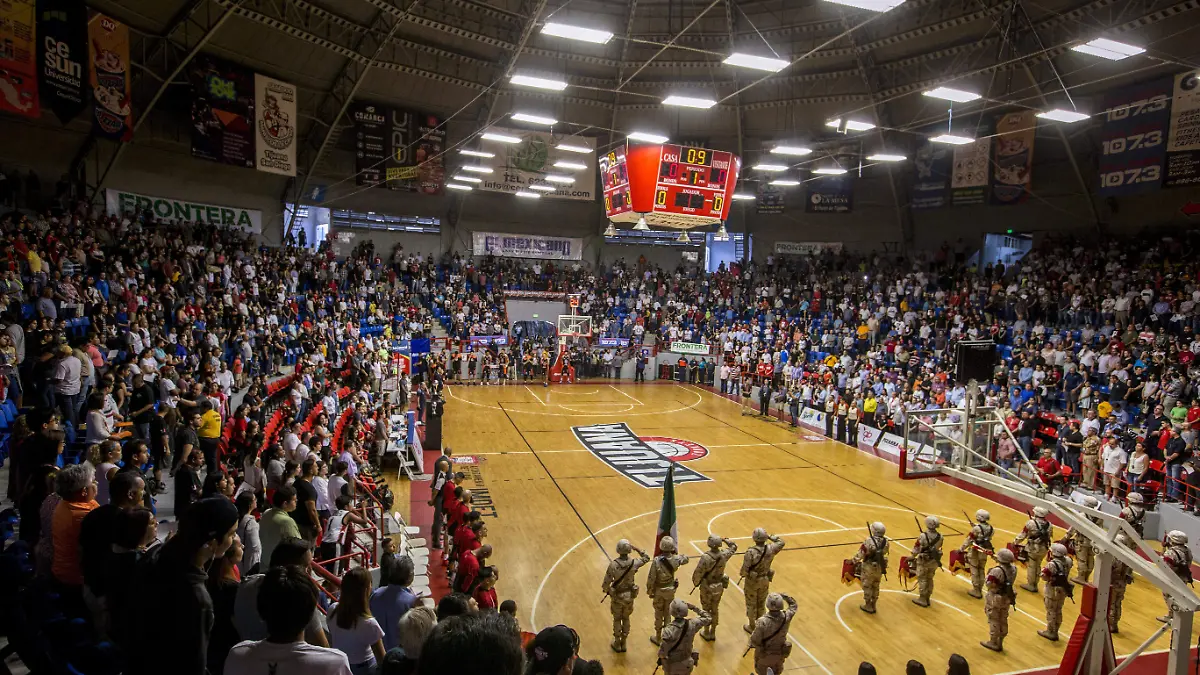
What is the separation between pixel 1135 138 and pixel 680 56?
14958 millimetres

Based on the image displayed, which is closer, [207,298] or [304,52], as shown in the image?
[207,298]

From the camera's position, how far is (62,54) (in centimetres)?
1633

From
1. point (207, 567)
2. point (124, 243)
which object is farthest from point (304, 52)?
point (207, 567)

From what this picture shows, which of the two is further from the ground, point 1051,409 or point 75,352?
point 75,352

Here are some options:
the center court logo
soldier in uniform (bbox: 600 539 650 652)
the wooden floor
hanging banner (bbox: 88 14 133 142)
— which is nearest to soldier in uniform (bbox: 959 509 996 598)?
the wooden floor

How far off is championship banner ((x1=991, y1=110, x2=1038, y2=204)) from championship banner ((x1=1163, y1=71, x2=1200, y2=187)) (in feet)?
12.9

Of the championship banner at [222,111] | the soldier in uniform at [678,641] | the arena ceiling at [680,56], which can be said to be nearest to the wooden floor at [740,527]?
the soldier in uniform at [678,641]

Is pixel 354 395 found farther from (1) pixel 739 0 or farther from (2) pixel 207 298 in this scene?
(1) pixel 739 0

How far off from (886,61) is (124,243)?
970 inches

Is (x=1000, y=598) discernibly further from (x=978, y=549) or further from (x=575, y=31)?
(x=575, y=31)

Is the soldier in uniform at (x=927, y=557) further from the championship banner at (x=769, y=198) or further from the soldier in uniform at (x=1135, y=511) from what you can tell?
the championship banner at (x=769, y=198)

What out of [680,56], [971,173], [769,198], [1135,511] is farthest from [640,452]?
[769,198]

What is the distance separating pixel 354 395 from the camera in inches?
680

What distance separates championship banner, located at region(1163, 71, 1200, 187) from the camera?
1856 centimetres
